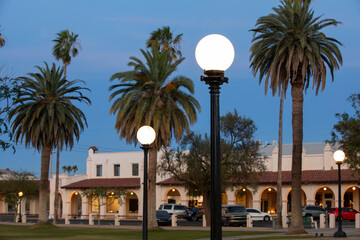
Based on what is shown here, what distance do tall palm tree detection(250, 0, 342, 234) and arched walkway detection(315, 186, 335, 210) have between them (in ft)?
95.0

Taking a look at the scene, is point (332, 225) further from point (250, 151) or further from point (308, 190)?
point (308, 190)

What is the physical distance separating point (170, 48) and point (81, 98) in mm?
8882

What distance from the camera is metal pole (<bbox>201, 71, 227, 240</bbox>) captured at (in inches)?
290

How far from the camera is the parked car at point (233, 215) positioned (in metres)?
47.2

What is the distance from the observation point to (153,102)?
37.7 metres

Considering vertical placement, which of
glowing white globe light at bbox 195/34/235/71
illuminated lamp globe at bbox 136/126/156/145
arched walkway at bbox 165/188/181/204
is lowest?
arched walkway at bbox 165/188/181/204

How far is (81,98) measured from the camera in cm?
4438

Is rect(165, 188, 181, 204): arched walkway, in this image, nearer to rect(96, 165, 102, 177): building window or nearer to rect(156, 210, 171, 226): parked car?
rect(96, 165, 102, 177): building window

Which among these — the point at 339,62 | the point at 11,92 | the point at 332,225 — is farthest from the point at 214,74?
the point at 332,225

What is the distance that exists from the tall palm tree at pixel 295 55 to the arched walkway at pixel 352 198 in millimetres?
27406

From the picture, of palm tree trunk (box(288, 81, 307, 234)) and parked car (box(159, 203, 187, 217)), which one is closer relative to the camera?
palm tree trunk (box(288, 81, 307, 234))

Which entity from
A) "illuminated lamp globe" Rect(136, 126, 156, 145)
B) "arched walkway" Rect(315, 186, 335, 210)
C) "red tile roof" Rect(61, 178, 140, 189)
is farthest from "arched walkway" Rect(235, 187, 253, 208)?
"illuminated lamp globe" Rect(136, 126, 156, 145)

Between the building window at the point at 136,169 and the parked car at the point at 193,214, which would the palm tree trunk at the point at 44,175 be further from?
the building window at the point at 136,169

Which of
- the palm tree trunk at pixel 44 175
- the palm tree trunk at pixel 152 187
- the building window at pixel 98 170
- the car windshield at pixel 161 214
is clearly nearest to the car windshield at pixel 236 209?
the car windshield at pixel 161 214
